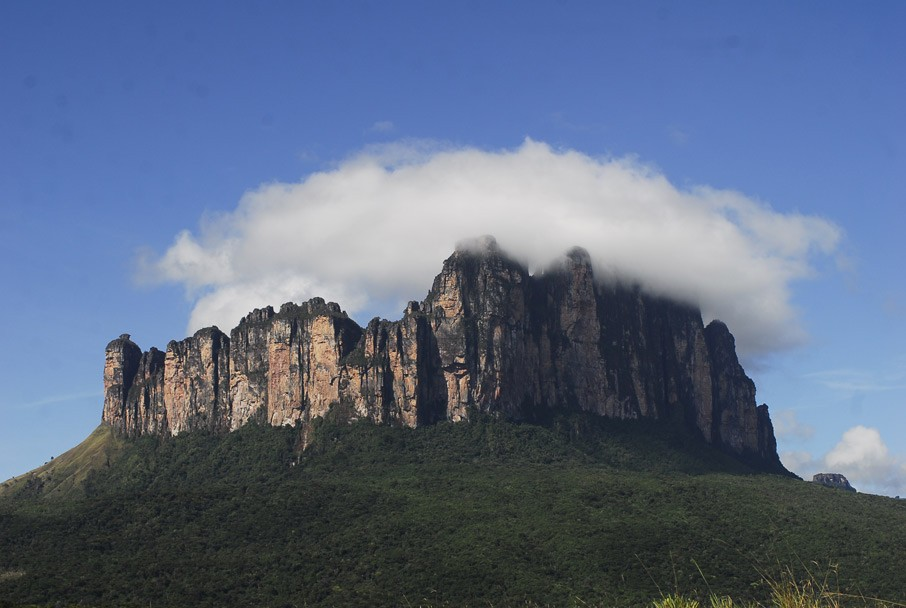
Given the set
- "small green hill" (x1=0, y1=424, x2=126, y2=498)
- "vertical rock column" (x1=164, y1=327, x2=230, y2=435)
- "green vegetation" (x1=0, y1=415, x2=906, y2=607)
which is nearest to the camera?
"green vegetation" (x1=0, y1=415, x2=906, y2=607)

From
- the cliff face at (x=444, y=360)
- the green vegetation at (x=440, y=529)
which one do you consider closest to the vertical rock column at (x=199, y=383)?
the cliff face at (x=444, y=360)

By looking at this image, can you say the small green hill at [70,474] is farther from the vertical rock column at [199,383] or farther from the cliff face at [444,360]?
the vertical rock column at [199,383]

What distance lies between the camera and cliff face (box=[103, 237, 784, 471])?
566ft

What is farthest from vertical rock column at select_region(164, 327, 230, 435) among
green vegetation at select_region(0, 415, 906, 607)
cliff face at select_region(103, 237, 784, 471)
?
green vegetation at select_region(0, 415, 906, 607)

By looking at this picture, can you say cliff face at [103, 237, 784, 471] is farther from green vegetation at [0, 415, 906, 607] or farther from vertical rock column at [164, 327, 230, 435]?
green vegetation at [0, 415, 906, 607]

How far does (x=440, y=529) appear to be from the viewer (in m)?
126

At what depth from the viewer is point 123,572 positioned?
113875mm

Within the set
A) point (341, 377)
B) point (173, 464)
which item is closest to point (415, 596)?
point (341, 377)

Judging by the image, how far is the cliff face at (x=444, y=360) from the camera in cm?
17238

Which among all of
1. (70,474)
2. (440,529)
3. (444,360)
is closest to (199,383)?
(70,474)

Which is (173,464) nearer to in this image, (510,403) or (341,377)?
(341,377)

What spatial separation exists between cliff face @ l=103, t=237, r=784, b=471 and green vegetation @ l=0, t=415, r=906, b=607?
18.5ft

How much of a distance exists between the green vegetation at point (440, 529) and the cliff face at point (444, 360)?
5.65 metres

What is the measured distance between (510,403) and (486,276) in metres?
19.1
